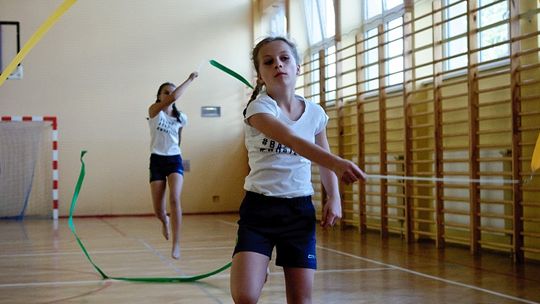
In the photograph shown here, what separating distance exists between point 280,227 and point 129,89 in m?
11.4

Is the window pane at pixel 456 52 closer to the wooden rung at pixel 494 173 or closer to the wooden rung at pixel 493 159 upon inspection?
the wooden rung at pixel 493 159

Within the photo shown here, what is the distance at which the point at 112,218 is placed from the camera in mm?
13070

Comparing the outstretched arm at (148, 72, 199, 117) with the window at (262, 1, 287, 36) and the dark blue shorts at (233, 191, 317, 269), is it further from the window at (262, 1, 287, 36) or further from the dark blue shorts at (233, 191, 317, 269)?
the window at (262, 1, 287, 36)

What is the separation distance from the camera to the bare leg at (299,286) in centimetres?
271

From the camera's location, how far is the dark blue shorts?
271 centimetres

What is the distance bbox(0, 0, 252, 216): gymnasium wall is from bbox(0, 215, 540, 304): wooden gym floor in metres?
4.22

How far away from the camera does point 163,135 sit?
6.56 meters

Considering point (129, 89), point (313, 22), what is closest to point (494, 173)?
point (313, 22)

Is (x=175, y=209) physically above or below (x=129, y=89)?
below

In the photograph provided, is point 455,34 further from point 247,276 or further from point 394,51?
point 247,276

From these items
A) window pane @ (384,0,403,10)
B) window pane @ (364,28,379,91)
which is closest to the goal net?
window pane @ (364,28,379,91)

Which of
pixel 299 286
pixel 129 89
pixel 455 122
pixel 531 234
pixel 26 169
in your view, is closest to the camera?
pixel 299 286

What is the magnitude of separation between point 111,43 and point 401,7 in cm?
677

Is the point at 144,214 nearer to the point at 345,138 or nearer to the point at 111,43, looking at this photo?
the point at 111,43
